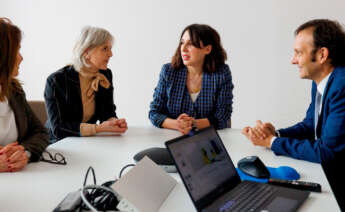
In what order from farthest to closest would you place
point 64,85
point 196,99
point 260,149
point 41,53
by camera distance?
point 41,53
point 196,99
point 64,85
point 260,149

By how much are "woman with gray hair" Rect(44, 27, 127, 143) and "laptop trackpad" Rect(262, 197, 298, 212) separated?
0.95 metres

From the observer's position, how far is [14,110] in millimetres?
1386

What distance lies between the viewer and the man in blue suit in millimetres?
1275

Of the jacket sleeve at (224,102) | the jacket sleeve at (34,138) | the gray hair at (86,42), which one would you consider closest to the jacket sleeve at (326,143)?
the jacket sleeve at (224,102)

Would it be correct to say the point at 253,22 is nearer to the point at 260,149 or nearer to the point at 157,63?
the point at 157,63

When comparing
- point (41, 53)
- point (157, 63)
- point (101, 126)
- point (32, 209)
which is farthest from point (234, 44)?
point (32, 209)

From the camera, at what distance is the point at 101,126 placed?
1616mm

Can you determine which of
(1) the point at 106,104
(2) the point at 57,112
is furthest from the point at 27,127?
(1) the point at 106,104

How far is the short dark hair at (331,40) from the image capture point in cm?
148

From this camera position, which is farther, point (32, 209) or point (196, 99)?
point (196, 99)

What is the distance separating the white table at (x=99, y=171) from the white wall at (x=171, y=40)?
155 centimetres

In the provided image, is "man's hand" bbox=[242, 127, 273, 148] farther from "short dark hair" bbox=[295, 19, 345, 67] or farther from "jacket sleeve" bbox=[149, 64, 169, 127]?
"jacket sleeve" bbox=[149, 64, 169, 127]

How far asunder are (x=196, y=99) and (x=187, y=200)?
1.12 metres

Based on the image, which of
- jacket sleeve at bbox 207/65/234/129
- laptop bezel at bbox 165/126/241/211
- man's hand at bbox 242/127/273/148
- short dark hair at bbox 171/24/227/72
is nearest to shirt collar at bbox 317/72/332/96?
man's hand at bbox 242/127/273/148
